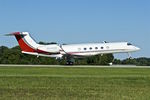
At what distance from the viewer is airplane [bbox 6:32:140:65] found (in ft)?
250

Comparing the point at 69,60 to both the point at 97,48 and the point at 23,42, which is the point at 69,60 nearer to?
the point at 97,48

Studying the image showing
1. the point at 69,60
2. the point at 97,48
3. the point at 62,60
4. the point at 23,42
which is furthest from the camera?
the point at 62,60

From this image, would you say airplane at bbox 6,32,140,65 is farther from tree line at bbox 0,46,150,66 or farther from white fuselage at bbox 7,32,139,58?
tree line at bbox 0,46,150,66

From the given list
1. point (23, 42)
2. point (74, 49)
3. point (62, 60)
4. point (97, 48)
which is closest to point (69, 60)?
point (74, 49)

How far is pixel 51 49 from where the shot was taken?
77.9 metres

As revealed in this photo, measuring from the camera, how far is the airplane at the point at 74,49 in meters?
76.1

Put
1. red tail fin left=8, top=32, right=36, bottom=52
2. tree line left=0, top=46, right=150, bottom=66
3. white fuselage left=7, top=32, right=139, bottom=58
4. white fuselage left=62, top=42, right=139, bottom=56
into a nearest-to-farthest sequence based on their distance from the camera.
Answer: white fuselage left=62, top=42, right=139, bottom=56, white fuselage left=7, top=32, right=139, bottom=58, red tail fin left=8, top=32, right=36, bottom=52, tree line left=0, top=46, right=150, bottom=66

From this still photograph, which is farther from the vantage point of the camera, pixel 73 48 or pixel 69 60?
pixel 73 48

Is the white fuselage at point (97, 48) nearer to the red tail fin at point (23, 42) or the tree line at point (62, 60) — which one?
the tree line at point (62, 60)

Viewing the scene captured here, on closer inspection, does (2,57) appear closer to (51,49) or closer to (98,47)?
(51,49)

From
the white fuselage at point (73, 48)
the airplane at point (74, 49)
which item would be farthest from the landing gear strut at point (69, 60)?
the white fuselage at point (73, 48)

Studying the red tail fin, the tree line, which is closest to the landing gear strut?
the tree line

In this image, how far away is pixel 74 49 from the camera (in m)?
78.0

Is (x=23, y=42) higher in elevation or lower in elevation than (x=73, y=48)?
higher
